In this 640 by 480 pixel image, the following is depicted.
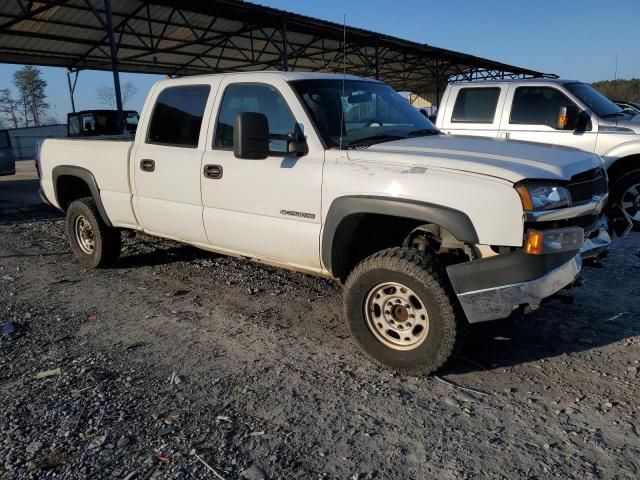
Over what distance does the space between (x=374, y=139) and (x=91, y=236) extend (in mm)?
3697

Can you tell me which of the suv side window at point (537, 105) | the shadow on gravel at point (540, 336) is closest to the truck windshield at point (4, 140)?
the suv side window at point (537, 105)

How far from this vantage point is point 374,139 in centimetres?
379

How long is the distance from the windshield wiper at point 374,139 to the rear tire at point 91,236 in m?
3.24

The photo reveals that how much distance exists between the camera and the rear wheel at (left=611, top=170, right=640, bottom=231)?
6.99 metres

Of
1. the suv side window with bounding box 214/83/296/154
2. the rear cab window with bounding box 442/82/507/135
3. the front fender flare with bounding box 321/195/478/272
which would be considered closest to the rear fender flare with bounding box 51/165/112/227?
the suv side window with bounding box 214/83/296/154

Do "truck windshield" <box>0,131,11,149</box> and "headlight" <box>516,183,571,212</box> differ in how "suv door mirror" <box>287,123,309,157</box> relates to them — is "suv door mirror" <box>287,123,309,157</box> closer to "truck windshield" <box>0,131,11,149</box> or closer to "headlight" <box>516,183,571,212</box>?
"headlight" <box>516,183,571,212</box>

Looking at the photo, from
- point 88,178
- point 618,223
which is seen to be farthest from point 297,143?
point 88,178

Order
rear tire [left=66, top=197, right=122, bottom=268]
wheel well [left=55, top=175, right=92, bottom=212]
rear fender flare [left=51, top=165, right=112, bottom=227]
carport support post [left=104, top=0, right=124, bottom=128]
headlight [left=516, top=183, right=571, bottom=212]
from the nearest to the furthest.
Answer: headlight [left=516, top=183, right=571, bottom=212] < rear fender flare [left=51, top=165, right=112, bottom=227] < rear tire [left=66, top=197, right=122, bottom=268] < wheel well [left=55, top=175, right=92, bottom=212] < carport support post [left=104, top=0, right=124, bottom=128]

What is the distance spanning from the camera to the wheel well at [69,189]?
600cm

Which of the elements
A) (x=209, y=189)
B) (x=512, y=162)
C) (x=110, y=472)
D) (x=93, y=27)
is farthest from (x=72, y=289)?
(x=93, y=27)

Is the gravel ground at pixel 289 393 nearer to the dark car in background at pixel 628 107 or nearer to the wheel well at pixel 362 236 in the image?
the wheel well at pixel 362 236

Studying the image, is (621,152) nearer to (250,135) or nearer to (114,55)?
(250,135)

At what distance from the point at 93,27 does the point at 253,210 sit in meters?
15.5

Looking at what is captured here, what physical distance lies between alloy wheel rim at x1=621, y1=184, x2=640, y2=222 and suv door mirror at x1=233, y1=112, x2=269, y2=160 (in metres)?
5.74
